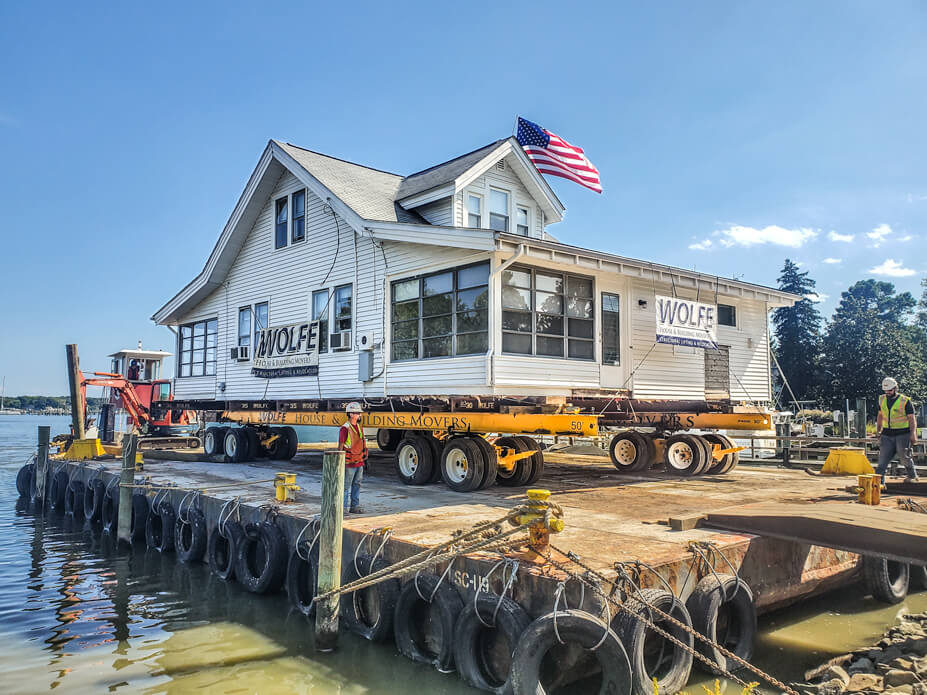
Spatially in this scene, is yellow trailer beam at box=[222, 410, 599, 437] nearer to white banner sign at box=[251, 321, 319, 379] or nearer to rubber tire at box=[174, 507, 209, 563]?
white banner sign at box=[251, 321, 319, 379]

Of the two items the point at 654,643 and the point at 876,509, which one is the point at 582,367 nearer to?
the point at 876,509

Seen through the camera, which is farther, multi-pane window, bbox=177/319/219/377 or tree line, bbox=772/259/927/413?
tree line, bbox=772/259/927/413

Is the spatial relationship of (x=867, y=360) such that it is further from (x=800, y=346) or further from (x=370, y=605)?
(x=370, y=605)

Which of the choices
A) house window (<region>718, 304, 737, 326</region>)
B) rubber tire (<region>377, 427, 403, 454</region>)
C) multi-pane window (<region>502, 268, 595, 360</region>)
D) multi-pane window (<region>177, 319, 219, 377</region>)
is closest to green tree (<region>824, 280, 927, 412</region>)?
house window (<region>718, 304, 737, 326</region>)

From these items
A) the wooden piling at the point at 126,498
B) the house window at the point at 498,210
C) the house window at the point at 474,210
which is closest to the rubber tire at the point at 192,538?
the wooden piling at the point at 126,498

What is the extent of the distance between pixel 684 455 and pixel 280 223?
40.4 ft

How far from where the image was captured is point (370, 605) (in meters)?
8.59

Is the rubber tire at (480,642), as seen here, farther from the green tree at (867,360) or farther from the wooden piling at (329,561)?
the green tree at (867,360)

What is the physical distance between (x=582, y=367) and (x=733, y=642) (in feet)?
24.0

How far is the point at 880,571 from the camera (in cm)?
991

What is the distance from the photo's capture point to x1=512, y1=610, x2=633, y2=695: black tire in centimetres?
590

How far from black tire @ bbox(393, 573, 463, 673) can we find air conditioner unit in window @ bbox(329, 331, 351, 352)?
30.1 ft

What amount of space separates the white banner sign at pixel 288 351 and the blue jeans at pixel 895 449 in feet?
40.5

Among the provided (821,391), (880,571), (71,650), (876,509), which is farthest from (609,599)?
(821,391)
